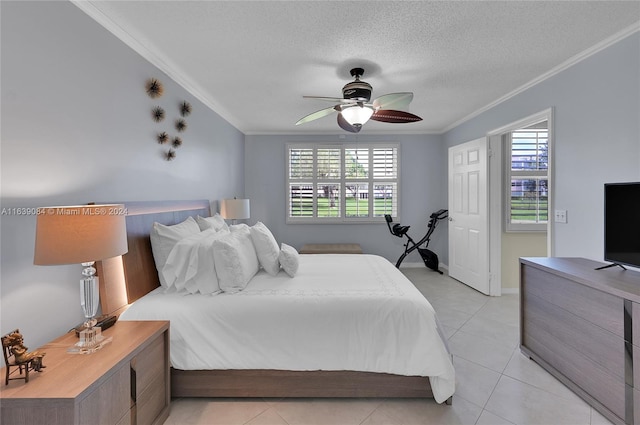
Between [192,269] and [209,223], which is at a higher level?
Result: [209,223]

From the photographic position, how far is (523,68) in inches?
108

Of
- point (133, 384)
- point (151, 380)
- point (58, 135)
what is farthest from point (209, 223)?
point (133, 384)

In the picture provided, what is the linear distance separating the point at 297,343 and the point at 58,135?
73.0 inches

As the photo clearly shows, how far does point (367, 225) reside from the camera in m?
5.40

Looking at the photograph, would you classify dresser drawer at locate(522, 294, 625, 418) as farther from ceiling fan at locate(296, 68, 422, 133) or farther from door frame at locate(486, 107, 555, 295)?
ceiling fan at locate(296, 68, 422, 133)

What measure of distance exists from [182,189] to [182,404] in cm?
193

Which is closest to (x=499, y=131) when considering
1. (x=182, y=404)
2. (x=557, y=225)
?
(x=557, y=225)

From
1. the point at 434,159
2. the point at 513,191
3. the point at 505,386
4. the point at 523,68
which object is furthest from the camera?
the point at 434,159

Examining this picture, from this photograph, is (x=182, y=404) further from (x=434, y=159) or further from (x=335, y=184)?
(x=434, y=159)

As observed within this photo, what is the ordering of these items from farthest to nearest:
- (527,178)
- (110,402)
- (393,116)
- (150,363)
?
1. (527,178)
2. (393,116)
3. (150,363)
4. (110,402)

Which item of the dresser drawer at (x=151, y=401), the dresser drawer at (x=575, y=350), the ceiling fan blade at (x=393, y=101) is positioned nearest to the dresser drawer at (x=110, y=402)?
the dresser drawer at (x=151, y=401)

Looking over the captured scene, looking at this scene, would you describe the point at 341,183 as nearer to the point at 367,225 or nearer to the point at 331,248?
the point at 367,225

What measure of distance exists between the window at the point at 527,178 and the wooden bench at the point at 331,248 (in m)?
2.29


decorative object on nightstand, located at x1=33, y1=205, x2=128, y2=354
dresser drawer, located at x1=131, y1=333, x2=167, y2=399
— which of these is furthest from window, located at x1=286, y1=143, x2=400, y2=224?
decorative object on nightstand, located at x1=33, y1=205, x2=128, y2=354
